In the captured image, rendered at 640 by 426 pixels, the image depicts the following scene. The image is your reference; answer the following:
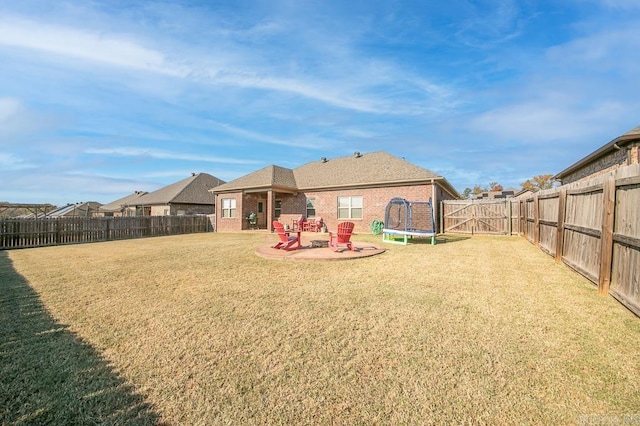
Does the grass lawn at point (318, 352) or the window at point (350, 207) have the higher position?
the window at point (350, 207)

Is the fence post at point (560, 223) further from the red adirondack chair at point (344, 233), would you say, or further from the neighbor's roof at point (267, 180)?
the neighbor's roof at point (267, 180)

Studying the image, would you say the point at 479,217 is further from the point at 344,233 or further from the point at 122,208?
the point at 122,208

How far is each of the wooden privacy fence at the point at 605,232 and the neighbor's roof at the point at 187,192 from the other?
1158 inches

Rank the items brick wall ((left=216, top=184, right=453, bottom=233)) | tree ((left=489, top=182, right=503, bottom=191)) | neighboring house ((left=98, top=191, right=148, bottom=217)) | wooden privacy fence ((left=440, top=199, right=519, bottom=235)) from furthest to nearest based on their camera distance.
A: 1. tree ((left=489, top=182, right=503, bottom=191))
2. neighboring house ((left=98, top=191, right=148, bottom=217))
3. brick wall ((left=216, top=184, right=453, bottom=233))
4. wooden privacy fence ((left=440, top=199, right=519, bottom=235))

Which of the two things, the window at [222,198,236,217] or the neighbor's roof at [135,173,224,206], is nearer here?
the window at [222,198,236,217]

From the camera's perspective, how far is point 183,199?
94.9ft

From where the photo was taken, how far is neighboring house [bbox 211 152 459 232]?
17.7m

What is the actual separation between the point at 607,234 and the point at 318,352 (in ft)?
18.6

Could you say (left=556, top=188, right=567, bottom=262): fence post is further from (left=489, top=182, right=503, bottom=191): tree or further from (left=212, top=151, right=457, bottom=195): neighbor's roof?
(left=489, top=182, right=503, bottom=191): tree

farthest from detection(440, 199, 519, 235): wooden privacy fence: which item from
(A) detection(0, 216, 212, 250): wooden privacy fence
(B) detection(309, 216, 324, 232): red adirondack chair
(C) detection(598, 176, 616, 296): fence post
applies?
(A) detection(0, 216, 212, 250): wooden privacy fence

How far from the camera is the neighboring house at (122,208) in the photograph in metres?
36.1

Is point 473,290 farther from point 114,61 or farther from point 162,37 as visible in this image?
point 114,61

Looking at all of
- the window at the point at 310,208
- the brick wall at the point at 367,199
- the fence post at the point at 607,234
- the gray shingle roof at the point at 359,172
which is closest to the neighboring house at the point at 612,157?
the gray shingle roof at the point at 359,172

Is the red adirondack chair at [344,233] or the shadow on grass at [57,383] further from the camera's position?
the red adirondack chair at [344,233]
